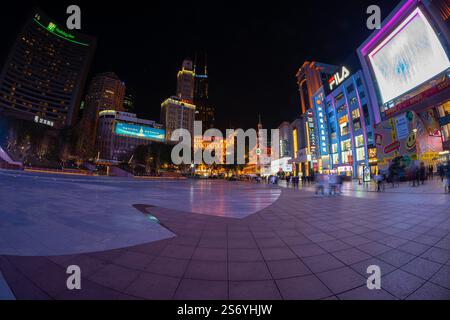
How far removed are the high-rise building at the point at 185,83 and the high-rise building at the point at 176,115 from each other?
44.1 ft

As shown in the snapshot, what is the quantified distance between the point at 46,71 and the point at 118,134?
5839 cm

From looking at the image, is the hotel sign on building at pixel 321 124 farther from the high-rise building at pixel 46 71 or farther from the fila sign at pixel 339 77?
the high-rise building at pixel 46 71

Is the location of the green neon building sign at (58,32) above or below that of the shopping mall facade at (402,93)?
above

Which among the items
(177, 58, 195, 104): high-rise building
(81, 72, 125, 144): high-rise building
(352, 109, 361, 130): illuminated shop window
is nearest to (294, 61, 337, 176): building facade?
(352, 109, 361, 130): illuminated shop window

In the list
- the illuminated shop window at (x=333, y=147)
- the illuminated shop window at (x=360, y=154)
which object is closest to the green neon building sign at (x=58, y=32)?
the illuminated shop window at (x=333, y=147)

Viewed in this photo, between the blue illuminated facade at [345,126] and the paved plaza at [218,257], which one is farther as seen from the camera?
the blue illuminated facade at [345,126]

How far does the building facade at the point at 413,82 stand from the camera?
20.8m

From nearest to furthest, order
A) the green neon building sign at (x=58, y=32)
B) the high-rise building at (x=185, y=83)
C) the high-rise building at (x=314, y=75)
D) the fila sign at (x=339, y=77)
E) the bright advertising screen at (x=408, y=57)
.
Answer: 1. the bright advertising screen at (x=408, y=57)
2. the fila sign at (x=339, y=77)
3. the high-rise building at (x=314, y=75)
4. the green neon building sign at (x=58, y=32)
5. the high-rise building at (x=185, y=83)

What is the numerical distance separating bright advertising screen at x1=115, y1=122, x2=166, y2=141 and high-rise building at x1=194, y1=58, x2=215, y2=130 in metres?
49.7

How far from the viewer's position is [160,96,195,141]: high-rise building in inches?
4981

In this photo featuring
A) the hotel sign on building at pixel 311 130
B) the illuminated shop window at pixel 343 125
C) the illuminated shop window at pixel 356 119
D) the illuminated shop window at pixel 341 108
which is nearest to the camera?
the illuminated shop window at pixel 356 119

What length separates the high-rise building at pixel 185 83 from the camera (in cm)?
14788

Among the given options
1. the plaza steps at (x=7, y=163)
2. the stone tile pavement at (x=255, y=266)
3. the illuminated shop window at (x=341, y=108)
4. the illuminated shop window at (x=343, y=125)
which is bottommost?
the stone tile pavement at (x=255, y=266)
